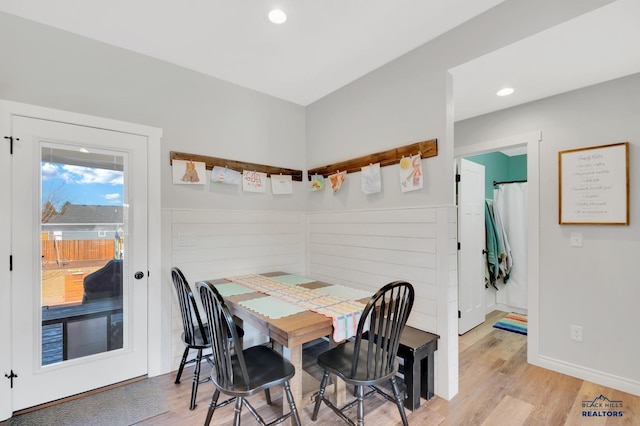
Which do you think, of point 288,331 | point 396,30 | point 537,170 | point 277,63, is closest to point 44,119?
point 277,63

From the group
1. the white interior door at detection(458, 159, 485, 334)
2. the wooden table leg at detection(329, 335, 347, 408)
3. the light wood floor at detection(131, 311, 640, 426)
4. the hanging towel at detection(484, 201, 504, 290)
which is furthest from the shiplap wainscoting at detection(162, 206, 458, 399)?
the hanging towel at detection(484, 201, 504, 290)

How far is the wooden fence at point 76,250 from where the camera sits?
2.07m

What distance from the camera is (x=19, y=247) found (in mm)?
1969

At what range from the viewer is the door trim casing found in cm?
191

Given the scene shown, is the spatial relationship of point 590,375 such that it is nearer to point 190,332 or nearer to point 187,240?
point 190,332

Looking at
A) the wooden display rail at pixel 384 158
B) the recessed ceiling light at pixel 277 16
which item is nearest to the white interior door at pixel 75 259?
the recessed ceiling light at pixel 277 16

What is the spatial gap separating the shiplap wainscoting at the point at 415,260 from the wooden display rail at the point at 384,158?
42cm

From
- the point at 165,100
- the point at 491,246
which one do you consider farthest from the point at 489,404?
the point at 165,100

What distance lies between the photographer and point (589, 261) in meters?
2.45

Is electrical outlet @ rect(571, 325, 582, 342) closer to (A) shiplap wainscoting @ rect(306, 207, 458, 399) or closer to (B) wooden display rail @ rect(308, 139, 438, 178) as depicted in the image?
(A) shiplap wainscoting @ rect(306, 207, 458, 399)

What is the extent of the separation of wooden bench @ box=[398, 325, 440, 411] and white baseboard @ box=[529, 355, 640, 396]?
1.27 m

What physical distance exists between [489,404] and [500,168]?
11.5 ft

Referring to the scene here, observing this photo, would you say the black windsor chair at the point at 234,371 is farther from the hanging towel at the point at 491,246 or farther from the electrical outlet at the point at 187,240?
the hanging towel at the point at 491,246

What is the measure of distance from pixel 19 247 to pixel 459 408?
3.12 m
